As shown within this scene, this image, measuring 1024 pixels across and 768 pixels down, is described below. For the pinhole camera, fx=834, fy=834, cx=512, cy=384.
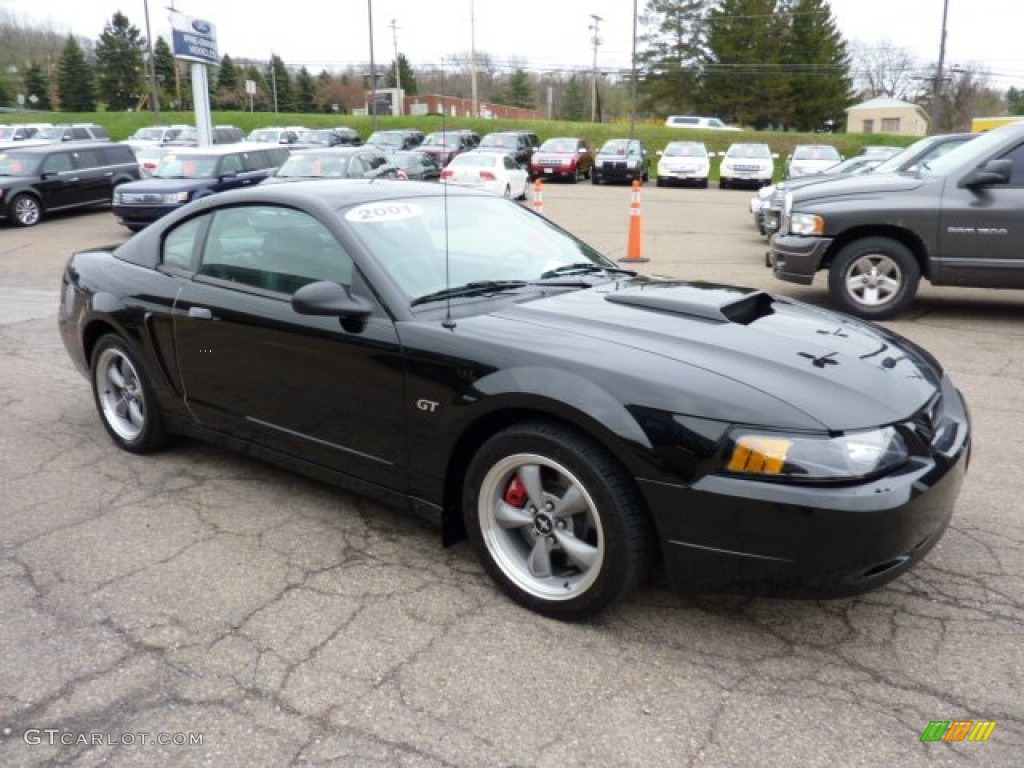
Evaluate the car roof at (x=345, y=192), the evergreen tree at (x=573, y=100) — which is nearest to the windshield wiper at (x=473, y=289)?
the car roof at (x=345, y=192)

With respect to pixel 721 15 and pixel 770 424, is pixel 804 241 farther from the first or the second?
pixel 721 15

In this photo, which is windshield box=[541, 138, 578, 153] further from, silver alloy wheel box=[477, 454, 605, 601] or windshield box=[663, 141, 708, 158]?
silver alloy wheel box=[477, 454, 605, 601]

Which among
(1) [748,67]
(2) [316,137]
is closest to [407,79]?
(2) [316,137]

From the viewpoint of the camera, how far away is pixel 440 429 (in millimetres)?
3004

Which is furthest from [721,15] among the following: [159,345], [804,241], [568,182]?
[159,345]

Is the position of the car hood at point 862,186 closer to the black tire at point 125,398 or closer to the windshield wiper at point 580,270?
the windshield wiper at point 580,270

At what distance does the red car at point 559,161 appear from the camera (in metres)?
28.9

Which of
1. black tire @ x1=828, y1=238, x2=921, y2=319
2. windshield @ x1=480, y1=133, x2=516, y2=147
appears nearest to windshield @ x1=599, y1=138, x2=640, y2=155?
windshield @ x1=480, y1=133, x2=516, y2=147

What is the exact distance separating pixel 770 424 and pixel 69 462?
3.67 meters

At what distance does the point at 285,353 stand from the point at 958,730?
270 cm

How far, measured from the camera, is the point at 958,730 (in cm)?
232

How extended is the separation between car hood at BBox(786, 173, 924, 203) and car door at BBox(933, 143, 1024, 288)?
1.18 feet

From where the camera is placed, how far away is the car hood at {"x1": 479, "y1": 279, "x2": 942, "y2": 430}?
99.3 inches

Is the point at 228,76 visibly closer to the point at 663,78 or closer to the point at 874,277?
the point at 663,78
